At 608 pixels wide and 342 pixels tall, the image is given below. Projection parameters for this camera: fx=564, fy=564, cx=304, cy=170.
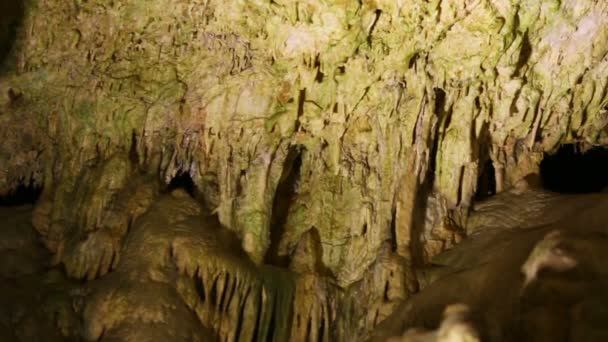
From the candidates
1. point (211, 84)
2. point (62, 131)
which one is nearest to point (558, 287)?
point (211, 84)

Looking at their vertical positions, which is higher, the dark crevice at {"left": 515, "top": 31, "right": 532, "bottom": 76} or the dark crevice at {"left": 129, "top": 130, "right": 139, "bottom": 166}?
Answer: the dark crevice at {"left": 515, "top": 31, "right": 532, "bottom": 76}

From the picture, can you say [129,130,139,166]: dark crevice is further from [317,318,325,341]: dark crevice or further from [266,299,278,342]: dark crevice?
[317,318,325,341]: dark crevice

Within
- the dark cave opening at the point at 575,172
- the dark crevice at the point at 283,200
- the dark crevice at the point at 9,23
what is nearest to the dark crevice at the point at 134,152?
the dark crevice at the point at 283,200

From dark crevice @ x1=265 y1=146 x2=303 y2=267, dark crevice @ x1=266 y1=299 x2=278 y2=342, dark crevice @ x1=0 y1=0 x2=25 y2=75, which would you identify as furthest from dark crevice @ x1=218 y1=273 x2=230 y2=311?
dark crevice @ x1=0 y1=0 x2=25 y2=75

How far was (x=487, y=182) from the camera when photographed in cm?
740

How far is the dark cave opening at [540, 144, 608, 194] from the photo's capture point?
9.24 m

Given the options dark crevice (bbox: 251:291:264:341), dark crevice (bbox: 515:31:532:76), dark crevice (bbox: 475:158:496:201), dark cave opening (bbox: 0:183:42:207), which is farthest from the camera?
dark cave opening (bbox: 0:183:42:207)

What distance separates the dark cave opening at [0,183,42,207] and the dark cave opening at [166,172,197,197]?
2.34 m

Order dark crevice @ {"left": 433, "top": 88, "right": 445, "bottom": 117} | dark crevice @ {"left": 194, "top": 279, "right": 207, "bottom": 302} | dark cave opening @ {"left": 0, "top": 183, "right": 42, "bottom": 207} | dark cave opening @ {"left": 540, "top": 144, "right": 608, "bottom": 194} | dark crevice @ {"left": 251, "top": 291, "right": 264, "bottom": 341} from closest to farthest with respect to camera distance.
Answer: dark crevice @ {"left": 194, "top": 279, "right": 207, "bottom": 302} → dark crevice @ {"left": 251, "top": 291, "right": 264, "bottom": 341} → dark crevice @ {"left": 433, "top": 88, "right": 445, "bottom": 117} → dark cave opening @ {"left": 0, "top": 183, "right": 42, "bottom": 207} → dark cave opening @ {"left": 540, "top": 144, "right": 608, "bottom": 194}

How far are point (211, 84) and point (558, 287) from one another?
14.6ft

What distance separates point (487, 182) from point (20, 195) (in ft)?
21.4

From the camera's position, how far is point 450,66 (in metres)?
6.04

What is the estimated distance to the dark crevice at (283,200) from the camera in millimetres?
6523

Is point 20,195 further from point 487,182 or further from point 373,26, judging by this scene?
point 487,182
